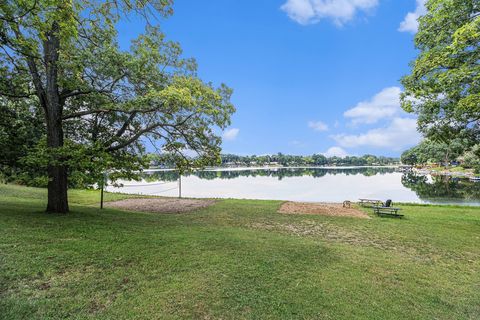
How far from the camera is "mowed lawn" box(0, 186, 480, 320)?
3744 mm

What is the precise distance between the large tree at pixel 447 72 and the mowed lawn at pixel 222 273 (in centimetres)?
417

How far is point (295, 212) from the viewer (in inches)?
493

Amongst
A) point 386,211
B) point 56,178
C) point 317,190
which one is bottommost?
point 317,190

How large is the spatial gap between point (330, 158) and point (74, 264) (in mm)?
186543

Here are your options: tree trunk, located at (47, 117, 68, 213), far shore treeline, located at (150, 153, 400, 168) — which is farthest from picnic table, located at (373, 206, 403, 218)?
far shore treeline, located at (150, 153, 400, 168)

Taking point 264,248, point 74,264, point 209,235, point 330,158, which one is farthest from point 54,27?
point 330,158

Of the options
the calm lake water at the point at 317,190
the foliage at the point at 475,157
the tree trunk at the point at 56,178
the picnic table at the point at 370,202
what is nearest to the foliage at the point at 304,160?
the calm lake water at the point at 317,190

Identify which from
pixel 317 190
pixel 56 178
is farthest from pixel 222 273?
pixel 317 190

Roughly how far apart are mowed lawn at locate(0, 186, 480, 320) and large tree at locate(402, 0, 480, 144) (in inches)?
164

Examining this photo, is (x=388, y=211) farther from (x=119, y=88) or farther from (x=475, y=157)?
(x=475, y=157)

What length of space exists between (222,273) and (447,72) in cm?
752

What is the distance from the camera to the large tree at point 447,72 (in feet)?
22.7

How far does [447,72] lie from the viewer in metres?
6.99

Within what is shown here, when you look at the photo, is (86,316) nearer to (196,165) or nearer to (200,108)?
(200,108)
